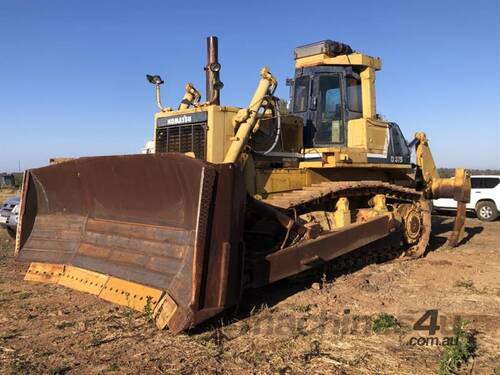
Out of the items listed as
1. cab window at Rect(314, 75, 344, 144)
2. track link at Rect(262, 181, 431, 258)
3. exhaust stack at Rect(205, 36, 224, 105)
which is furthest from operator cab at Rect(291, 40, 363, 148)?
exhaust stack at Rect(205, 36, 224, 105)

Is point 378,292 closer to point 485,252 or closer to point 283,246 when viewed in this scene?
point 283,246

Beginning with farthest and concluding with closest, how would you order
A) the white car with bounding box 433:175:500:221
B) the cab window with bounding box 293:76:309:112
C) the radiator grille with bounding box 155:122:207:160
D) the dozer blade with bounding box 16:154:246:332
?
the white car with bounding box 433:175:500:221 < the cab window with bounding box 293:76:309:112 < the radiator grille with bounding box 155:122:207:160 < the dozer blade with bounding box 16:154:246:332

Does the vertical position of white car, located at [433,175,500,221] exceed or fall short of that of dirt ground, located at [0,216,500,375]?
it exceeds it

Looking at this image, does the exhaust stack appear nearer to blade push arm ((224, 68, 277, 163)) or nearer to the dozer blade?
blade push arm ((224, 68, 277, 163))

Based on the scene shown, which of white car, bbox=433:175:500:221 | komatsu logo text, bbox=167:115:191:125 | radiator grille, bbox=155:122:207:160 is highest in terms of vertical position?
komatsu logo text, bbox=167:115:191:125

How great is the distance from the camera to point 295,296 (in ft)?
20.3

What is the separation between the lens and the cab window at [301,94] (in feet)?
27.9

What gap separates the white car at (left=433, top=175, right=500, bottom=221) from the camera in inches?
654

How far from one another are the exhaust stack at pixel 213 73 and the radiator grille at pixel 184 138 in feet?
→ 1.35

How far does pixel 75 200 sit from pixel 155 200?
1.67 meters

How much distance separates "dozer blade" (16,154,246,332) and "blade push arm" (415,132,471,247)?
6470mm

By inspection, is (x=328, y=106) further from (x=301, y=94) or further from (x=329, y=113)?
(x=301, y=94)

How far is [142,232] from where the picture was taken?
566 cm

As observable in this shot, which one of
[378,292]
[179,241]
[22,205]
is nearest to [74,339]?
[179,241]
